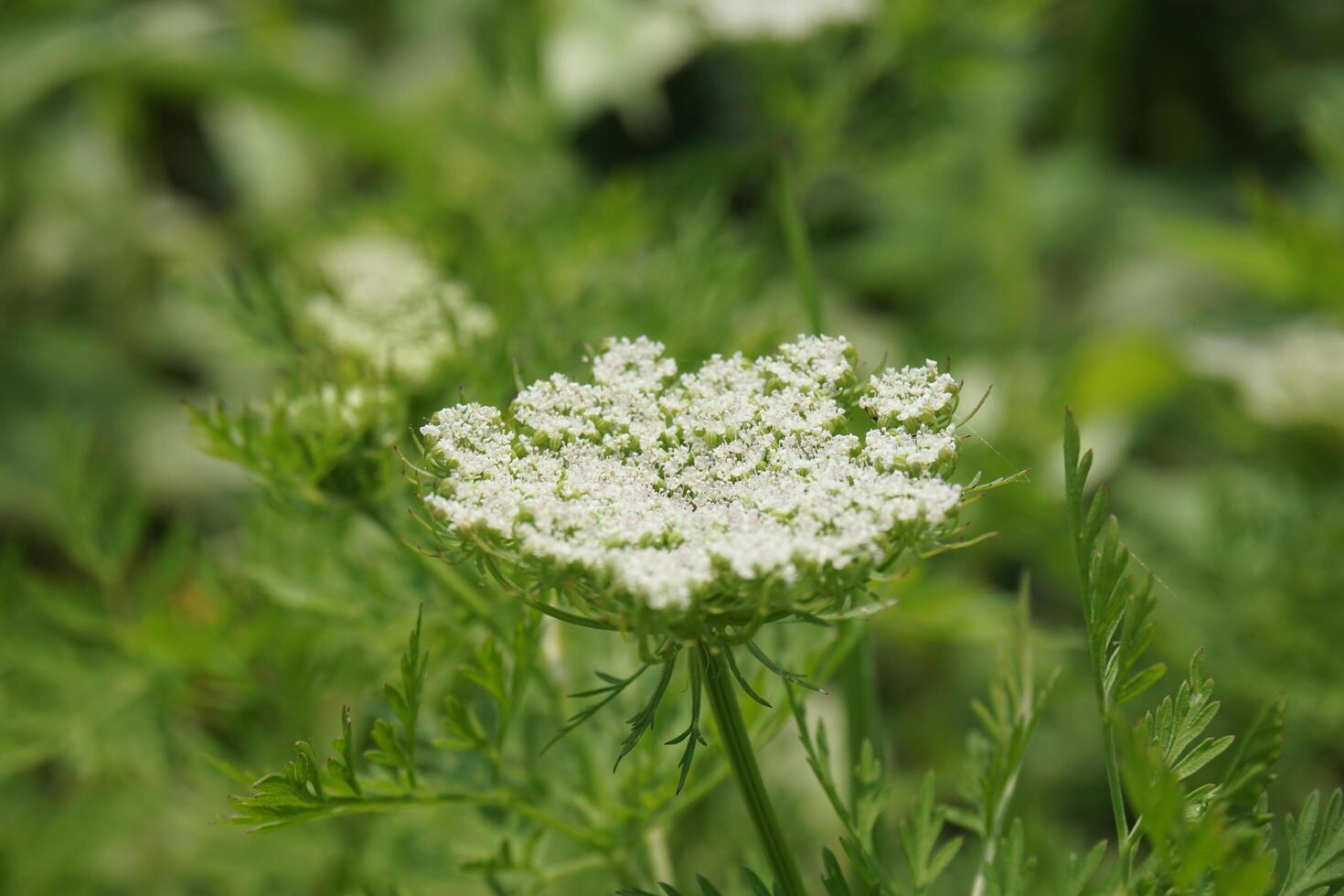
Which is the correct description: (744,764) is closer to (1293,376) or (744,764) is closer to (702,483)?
(702,483)

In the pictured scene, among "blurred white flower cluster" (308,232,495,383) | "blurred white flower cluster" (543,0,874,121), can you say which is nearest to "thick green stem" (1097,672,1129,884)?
"blurred white flower cluster" (308,232,495,383)

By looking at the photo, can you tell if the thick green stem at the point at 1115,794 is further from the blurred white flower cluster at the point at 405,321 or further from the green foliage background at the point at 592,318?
the blurred white flower cluster at the point at 405,321

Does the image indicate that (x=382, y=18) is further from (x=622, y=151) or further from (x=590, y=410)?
(x=590, y=410)

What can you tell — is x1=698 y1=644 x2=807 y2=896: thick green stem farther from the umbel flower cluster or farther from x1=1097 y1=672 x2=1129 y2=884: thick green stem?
x1=1097 y1=672 x2=1129 y2=884: thick green stem

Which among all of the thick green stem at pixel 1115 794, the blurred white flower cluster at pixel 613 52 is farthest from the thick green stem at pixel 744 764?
the blurred white flower cluster at pixel 613 52

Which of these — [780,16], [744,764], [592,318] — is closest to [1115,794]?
[744,764]
